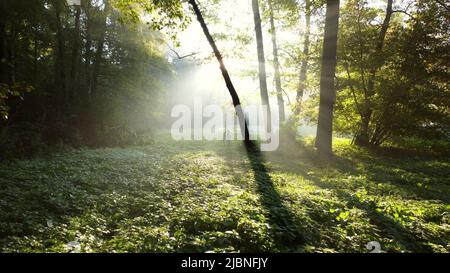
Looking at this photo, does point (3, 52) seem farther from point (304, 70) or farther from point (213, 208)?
point (304, 70)

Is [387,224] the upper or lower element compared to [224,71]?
lower

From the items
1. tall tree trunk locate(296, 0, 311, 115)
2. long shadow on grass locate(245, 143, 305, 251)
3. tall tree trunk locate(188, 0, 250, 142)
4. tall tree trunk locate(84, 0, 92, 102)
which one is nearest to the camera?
long shadow on grass locate(245, 143, 305, 251)

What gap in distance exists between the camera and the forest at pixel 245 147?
4.95m

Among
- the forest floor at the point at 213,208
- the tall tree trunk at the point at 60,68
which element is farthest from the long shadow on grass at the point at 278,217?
the tall tree trunk at the point at 60,68

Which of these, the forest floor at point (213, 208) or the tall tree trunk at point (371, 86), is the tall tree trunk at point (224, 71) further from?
the tall tree trunk at point (371, 86)

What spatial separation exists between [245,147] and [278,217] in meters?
10.1

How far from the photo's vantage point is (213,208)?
6004 mm

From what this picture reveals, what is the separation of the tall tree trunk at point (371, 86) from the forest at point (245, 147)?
0.28ft

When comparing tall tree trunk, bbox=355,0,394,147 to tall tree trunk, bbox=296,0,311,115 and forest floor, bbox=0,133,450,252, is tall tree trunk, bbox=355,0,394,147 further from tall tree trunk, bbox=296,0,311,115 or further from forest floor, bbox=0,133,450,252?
tall tree trunk, bbox=296,0,311,115

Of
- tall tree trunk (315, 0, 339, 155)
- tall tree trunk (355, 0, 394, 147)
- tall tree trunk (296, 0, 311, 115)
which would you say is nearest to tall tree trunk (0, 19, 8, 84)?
tall tree trunk (315, 0, 339, 155)

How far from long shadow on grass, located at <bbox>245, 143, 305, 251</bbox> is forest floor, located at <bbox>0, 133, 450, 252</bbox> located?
2 cm

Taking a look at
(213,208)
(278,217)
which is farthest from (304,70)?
(213,208)

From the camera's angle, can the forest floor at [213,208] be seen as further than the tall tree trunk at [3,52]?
→ No

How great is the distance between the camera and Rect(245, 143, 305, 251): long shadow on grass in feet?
15.6
